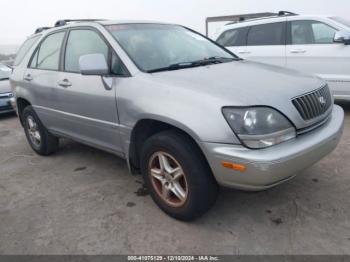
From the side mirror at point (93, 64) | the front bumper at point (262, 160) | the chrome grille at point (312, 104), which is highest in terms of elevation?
the side mirror at point (93, 64)

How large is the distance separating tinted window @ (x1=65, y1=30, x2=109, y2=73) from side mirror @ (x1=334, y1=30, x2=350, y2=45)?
12.7ft

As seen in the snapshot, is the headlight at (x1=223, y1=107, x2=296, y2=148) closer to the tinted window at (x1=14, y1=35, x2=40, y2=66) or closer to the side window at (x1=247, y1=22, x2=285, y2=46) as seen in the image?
the tinted window at (x1=14, y1=35, x2=40, y2=66)

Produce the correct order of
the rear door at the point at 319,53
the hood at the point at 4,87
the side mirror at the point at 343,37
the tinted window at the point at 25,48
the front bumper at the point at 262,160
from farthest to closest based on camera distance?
1. the hood at the point at 4,87
2. the rear door at the point at 319,53
3. the side mirror at the point at 343,37
4. the tinted window at the point at 25,48
5. the front bumper at the point at 262,160

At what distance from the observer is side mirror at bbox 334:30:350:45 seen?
17.7 feet

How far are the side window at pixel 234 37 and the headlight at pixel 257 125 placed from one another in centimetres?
468

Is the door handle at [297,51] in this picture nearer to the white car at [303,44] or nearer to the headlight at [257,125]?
the white car at [303,44]

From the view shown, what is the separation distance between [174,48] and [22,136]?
12.4 feet

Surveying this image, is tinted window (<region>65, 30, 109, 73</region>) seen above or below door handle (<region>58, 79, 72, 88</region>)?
above

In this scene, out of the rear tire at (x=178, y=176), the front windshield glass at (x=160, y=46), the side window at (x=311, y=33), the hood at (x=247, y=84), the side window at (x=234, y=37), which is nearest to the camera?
the hood at (x=247, y=84)

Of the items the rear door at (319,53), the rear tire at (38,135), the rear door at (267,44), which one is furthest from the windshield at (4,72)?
the rear door at (319,53)

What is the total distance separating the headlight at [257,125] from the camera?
2330 mm

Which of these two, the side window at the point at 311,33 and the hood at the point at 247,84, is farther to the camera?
the side window at the point at 311,33

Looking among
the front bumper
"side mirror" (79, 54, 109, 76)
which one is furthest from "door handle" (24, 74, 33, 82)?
the front bumper

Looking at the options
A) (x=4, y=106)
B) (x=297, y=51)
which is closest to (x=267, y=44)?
(x=297, y=51)
